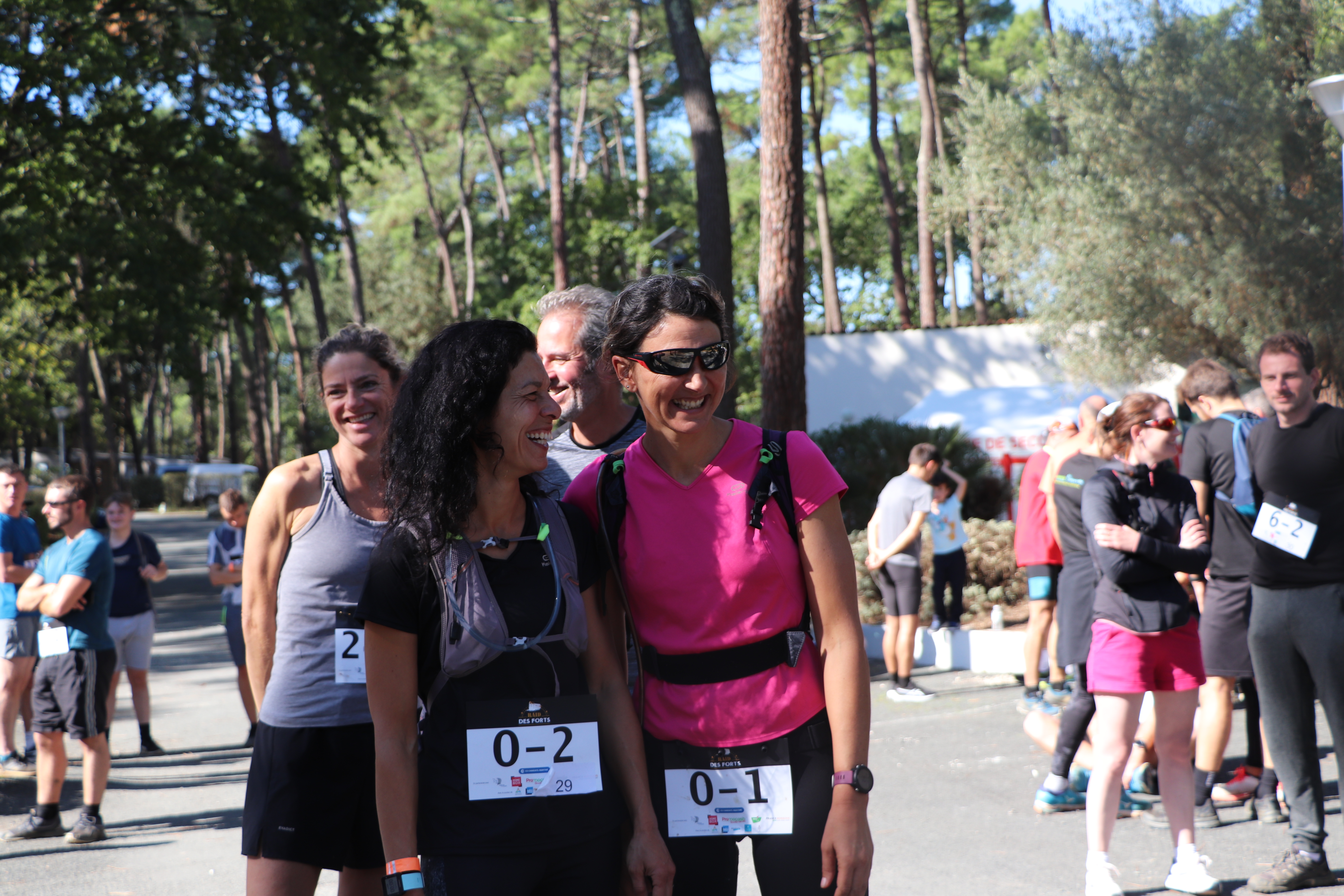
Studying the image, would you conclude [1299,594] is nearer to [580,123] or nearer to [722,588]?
[722,588]

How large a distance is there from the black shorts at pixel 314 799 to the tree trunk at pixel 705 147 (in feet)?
29.0

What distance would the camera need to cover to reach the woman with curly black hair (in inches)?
88.0

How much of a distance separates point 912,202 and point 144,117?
3094 cm

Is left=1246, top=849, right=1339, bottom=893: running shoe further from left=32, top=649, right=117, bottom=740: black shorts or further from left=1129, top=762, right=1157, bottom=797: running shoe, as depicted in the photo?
left=32, top=649, right=117, bottom=740: black shorts

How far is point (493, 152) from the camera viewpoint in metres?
38.9

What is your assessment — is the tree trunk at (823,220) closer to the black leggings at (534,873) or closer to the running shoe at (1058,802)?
the running shoe at (1058,802)

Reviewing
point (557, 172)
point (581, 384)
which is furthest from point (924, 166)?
point (581, 384)

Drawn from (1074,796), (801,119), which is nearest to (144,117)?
(801,119)

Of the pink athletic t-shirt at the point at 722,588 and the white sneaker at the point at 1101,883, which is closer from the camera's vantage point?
the pink athletic t-shirt at the point at 722,588

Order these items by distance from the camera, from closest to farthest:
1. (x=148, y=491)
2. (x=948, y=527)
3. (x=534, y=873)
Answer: (x=534, y=873), (x=948, y=527), (x=148, y=491)

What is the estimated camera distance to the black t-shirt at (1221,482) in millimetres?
5777

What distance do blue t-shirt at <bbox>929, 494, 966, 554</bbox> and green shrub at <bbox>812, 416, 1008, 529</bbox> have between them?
17.5ft

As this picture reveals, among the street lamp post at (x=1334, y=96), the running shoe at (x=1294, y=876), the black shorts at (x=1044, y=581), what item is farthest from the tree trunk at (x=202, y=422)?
the running shoe at (x=1294, y=876)

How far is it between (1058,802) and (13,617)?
6.38m
